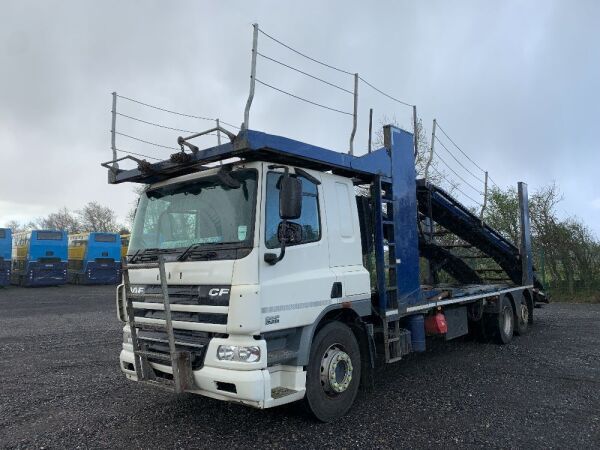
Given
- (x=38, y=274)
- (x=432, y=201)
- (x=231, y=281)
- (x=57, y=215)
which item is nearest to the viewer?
(x=231, y=281)

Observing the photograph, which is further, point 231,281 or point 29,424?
point 29,424

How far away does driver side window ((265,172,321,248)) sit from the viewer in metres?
4.46

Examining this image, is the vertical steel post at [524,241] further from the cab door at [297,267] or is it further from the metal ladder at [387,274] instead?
the cab door at [297,267]

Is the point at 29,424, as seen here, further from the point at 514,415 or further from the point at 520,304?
the point at 520,304

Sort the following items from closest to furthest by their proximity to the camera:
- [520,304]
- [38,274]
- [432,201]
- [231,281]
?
[231,281] < [432,201] < [520,304] < [38,274]

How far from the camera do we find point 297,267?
464 cm

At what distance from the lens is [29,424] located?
4812mm

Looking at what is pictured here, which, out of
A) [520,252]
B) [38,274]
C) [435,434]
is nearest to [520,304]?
[520,252]

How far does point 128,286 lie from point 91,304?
A: 13346mm

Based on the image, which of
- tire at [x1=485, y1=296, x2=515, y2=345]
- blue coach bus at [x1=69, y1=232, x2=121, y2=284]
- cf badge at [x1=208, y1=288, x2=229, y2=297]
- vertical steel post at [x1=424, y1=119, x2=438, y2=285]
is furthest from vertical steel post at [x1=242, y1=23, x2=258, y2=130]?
blue coach bus at [x1=69, y1=232, x2=121, y2=284]

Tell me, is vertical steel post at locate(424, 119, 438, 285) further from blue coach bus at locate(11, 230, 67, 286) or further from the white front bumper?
blue coach bus at locate(11, 230, 67, 286)

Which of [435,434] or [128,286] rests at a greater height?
[128,286]

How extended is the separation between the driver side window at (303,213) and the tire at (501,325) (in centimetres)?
526

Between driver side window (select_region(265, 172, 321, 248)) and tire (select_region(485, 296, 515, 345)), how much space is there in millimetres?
5265
